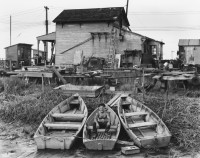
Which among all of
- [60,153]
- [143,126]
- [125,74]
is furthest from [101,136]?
[125,74]

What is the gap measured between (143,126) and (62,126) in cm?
259

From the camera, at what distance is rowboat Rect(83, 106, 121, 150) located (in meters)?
7.54

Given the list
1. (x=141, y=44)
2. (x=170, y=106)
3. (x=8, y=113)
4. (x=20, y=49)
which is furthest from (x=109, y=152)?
(x=20, y=49)

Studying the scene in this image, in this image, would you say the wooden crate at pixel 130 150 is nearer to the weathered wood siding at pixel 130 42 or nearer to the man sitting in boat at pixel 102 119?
the man sitting in boat at pixel 102 119

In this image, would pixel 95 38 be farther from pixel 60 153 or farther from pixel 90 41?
pixel 60 153

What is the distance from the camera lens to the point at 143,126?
8555 mm

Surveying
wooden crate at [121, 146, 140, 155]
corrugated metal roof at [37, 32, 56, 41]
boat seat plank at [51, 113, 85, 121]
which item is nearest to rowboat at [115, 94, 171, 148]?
wooden crate at [121, 146, 140, 155]

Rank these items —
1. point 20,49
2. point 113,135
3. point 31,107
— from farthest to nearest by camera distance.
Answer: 1. point 20,49
2. point 31,107
3. point 113,135

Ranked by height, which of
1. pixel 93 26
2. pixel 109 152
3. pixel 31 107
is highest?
pixel 93 26

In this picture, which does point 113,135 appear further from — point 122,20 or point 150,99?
point 122,20

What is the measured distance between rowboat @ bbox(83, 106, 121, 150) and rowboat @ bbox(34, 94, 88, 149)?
0.24m

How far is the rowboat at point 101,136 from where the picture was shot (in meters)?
7.54

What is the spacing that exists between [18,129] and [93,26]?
18.1 m

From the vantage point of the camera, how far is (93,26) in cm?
2647
